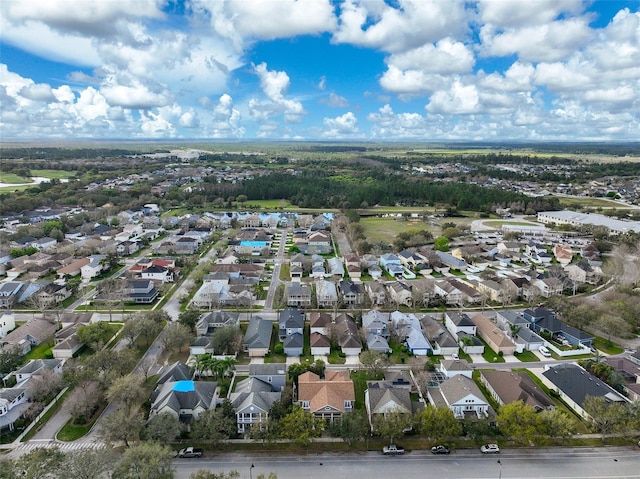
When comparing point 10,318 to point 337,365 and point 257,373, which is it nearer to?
point 257,373

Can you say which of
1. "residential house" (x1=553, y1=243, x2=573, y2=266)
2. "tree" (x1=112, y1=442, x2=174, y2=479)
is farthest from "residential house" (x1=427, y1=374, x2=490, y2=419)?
"residential house" (x1=553, y1=243, x2=573, y2=266)

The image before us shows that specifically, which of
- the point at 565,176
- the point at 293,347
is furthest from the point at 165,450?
the point at 565,176

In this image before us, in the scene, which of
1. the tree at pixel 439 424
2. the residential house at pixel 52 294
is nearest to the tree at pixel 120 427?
the tree at pixel 439 424

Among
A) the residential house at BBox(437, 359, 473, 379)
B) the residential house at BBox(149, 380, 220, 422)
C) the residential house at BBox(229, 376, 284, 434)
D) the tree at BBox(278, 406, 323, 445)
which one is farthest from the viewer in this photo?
the residential house at BBox(437, 359, 473, 379)

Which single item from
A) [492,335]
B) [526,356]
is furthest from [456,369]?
[526,356]

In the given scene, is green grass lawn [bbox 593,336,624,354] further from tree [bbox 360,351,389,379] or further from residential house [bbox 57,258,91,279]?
residential house [bbox 57,258,91,279]

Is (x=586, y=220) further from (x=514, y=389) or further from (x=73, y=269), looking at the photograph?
(x=73, y=269)
